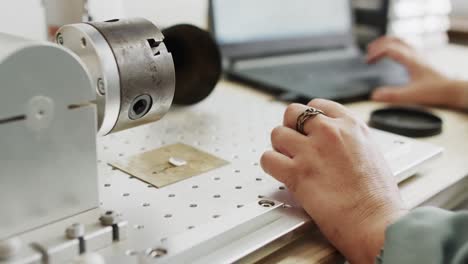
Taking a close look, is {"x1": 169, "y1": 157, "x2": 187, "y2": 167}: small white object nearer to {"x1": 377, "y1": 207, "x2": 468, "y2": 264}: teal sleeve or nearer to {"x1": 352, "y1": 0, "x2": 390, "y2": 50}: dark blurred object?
{"x1": 377, "y1": 207, "x2": 468, "y2": 264}: teal sleeve

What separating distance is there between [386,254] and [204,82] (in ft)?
1.54

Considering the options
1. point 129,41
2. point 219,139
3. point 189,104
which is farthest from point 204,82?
point 129,41

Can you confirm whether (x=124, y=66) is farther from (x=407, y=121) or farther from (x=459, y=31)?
(x=459, y=31)

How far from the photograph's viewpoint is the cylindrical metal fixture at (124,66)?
1.75 ft

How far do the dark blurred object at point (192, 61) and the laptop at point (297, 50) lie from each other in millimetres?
192

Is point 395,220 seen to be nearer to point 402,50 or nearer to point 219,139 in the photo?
point 219,139

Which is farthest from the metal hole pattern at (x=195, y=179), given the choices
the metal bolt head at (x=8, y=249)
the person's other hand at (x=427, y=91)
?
the person's other hand at (x=427, y=91)

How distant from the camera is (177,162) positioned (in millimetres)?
688

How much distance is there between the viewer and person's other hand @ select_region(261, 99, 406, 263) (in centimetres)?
56

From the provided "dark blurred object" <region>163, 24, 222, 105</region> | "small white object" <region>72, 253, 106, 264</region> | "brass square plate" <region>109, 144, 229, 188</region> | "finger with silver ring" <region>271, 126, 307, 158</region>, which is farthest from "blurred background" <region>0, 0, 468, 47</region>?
"small white object" <region>72, 253, 106, 264</region>

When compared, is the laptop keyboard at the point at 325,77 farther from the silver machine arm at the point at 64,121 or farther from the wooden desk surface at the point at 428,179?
the silver machine arm at the point at 64,121

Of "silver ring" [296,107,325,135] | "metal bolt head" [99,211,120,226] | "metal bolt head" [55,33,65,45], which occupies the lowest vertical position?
"metal bolt head" [99,211,120,226]

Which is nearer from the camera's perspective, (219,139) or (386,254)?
(386,254)

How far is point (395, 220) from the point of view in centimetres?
55
